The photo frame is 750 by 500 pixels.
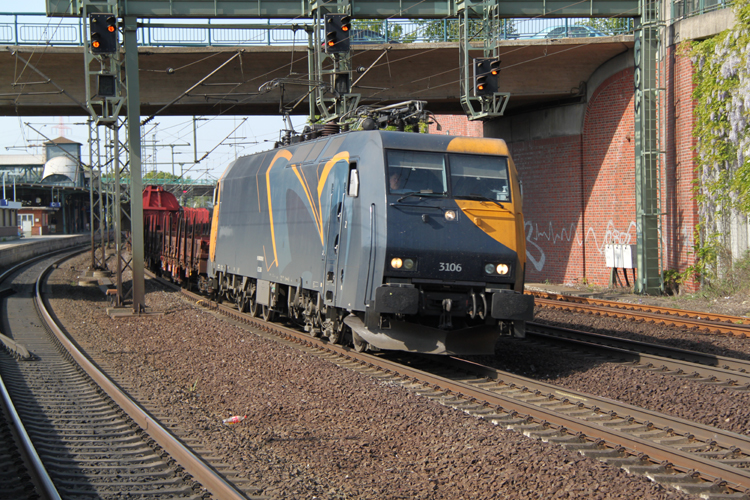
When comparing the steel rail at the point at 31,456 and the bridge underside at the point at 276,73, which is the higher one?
the bridge underside at the point at 276,73

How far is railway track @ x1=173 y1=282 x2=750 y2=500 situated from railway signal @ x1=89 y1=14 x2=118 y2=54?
30.0ft

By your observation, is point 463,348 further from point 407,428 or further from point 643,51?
point 643,51

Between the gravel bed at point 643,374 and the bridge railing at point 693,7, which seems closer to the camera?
the gravel bed at point 643,374

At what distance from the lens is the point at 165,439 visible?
6.60m

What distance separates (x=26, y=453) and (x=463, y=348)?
5654mm

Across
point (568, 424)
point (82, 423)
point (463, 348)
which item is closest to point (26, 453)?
point (82, 423)

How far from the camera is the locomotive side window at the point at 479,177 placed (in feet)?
32.5

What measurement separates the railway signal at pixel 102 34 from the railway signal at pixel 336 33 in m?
4.65

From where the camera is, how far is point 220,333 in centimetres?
1398

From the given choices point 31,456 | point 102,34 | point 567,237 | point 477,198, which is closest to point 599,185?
point 567,237

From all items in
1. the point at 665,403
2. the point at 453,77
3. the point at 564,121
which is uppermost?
the point at 453,77

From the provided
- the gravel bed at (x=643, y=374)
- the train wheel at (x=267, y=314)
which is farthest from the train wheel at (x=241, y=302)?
the gravel bed at (x=643, y=374)

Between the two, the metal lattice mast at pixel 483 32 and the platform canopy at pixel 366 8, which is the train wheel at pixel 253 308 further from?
the platform canopy at pixel 366 8

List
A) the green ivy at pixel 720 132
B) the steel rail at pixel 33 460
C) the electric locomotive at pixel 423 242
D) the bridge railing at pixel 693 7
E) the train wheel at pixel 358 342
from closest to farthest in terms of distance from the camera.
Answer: the steel rail at pixel 33 460 < the electric locomotive at pixel 423 242 < the train wheel at pixel 358 342 < the green ivy at pixel 720 132 < the bridge railing at pixel 693 7
